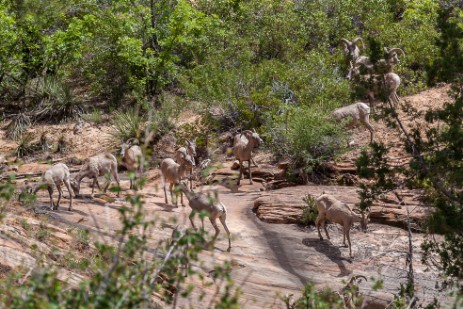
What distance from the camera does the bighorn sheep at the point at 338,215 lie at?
52.3ft

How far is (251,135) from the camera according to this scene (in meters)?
21.0

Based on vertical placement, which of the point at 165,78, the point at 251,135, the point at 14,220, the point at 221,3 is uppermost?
the point at 221,3

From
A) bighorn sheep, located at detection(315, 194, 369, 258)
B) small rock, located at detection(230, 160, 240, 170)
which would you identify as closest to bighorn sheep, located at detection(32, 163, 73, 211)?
bighorn sheep, located at detection(315, 194, 369, 258)

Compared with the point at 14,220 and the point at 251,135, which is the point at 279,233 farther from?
the point at 14,220

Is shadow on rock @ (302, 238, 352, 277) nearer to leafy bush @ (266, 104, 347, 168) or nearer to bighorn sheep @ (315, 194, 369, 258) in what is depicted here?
bighorn sheep @ (315, 194, 369, 258)

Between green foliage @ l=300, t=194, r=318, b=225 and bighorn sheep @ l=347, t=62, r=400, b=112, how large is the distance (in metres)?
2.51

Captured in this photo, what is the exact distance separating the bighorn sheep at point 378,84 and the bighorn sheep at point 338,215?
2.16 metres

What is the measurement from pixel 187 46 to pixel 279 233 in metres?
12.5

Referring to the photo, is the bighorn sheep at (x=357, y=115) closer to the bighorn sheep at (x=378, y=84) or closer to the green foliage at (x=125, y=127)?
the bighorn sheep at (x=378, y=84)

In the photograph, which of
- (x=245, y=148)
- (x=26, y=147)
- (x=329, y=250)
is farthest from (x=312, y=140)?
(x=26, y=147)

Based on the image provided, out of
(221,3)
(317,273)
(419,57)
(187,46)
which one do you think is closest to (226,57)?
(187,46)

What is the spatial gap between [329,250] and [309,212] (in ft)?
4.64

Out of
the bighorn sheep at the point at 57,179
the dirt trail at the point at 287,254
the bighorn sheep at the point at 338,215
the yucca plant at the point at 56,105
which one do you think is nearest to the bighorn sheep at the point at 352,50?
the yucca plant at the point at 56,105

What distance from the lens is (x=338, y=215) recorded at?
16016 mm
